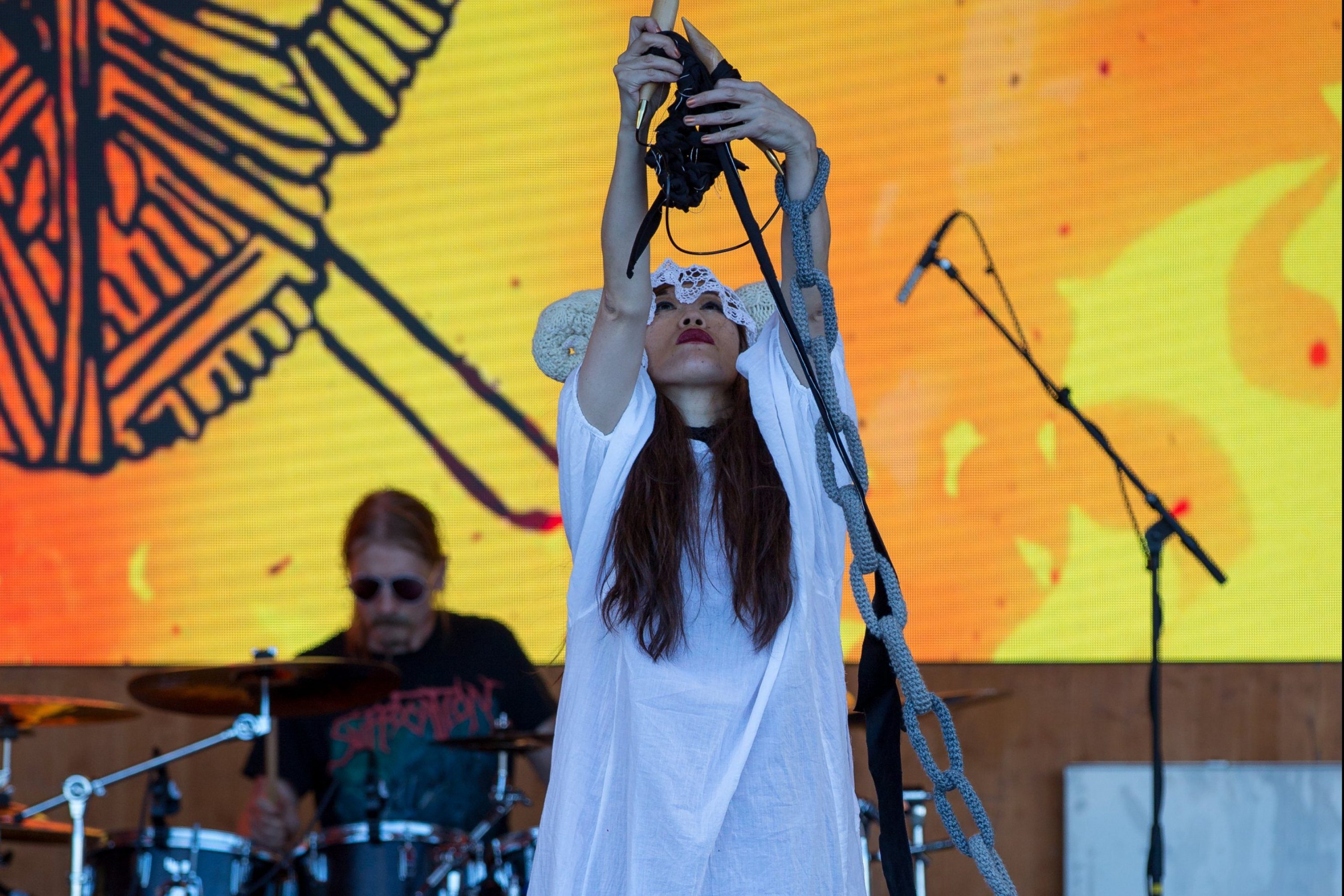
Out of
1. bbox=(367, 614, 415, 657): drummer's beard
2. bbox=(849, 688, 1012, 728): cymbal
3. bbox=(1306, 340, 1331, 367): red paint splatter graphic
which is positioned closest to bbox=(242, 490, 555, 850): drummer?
bbox=(367, 614, 415, 657): drummer's beard

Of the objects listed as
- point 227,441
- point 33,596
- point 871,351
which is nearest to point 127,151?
point 227,441

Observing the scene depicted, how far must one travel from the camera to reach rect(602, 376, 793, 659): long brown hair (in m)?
1.72

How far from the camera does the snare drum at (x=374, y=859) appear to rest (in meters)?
3.23

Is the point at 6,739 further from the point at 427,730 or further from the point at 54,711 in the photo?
the point at 427,730

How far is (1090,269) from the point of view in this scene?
417 cm

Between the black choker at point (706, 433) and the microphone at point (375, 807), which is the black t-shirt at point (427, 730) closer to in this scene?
the microphone at point (375, 807)

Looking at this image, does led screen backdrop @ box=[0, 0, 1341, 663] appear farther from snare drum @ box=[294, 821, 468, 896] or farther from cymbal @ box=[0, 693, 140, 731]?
snare drum @ box=[294, 821, 468, 896]

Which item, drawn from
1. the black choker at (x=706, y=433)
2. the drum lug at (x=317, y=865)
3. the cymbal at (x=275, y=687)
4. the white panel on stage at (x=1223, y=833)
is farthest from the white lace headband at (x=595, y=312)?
the white panel on stage at (x=1223, y=833)

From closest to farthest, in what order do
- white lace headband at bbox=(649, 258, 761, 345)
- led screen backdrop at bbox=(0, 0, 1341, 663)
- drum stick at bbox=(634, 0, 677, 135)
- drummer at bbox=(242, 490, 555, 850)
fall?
drum stick at bbox=(634, 0, 677, 135)
white lace headband at bbox=(649, 258, 761, 345)
drummer at bbox=(242, 490, 555, 850)
led screen backdrop at bbox=(0, 0, 1341, 663)

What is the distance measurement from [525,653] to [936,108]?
1.94 m

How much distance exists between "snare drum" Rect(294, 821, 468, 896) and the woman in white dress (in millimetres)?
1592

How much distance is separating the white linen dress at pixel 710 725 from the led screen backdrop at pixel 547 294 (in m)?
2.36

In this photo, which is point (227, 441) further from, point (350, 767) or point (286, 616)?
point (350, 767)

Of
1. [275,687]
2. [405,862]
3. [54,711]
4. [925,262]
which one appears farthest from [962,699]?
[54,711]
